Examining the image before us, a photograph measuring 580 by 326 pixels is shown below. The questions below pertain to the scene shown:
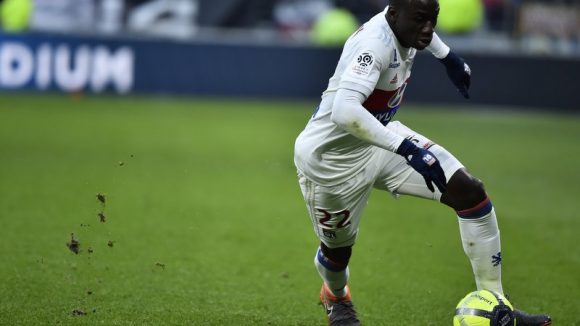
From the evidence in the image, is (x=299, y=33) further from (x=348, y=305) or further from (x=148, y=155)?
(x=348, y=305)

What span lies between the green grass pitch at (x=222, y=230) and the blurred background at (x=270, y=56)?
3.52 m

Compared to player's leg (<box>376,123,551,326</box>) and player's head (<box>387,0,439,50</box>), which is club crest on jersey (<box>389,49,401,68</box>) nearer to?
player's head (<box>387,0,439,50</box>)

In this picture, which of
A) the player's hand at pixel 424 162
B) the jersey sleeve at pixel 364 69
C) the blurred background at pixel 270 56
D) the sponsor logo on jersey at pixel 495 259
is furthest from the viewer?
the blurred background at pixel 270 56

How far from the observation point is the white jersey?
5355 mm

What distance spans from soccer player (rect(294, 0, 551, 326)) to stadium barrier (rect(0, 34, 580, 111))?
52.7 ft

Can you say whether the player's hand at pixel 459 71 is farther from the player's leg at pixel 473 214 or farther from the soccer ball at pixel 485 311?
the soccer ball at pixel 485 311

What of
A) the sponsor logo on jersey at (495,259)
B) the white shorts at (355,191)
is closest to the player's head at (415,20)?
the white shorts at (355,191)

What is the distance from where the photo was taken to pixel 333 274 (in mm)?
6289

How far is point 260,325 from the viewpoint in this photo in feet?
20.1

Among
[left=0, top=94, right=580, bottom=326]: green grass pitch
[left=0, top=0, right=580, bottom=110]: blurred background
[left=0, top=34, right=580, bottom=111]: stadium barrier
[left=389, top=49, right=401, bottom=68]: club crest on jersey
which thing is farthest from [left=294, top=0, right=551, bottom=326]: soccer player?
[left=0, top=34, right=580, bottom=111]: stadium barrier

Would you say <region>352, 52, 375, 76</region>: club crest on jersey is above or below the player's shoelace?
above

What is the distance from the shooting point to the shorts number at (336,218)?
589 centimetres

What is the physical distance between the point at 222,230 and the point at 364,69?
4516 mm

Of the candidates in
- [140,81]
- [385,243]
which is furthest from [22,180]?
[140,81]
